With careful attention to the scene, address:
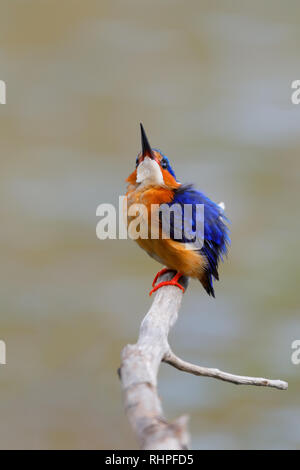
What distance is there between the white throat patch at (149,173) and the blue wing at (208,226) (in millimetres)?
73

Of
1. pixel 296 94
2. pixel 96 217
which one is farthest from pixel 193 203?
pixel 296 94

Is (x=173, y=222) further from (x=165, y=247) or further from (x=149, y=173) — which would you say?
(x=149, y=173)

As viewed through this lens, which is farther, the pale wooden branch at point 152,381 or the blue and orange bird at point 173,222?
the blue and orange bird at point 173,222

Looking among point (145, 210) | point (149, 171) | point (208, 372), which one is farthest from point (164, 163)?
point (208, 372)

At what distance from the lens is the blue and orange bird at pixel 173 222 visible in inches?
99.2

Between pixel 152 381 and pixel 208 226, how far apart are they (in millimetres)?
1292

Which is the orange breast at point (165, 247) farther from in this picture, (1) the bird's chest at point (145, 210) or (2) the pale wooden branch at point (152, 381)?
(2) the pale wooden branch at point (152, 381)

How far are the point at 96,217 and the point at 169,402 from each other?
1757 millimetres

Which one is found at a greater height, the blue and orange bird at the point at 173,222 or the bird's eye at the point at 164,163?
the bird's eye at the point at 164,163

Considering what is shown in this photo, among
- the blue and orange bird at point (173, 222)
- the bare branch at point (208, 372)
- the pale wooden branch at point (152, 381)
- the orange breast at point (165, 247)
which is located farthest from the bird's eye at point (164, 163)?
the bare branch at point (208, 372)

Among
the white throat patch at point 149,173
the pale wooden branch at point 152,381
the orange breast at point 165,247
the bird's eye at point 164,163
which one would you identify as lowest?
the pale wooden branch at point 152,381

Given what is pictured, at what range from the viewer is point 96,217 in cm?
572

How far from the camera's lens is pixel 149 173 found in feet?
8.61
